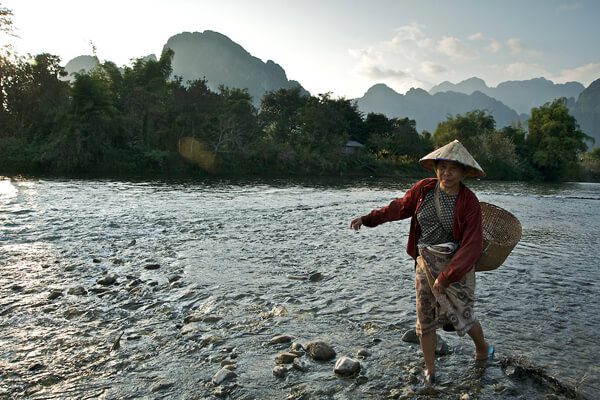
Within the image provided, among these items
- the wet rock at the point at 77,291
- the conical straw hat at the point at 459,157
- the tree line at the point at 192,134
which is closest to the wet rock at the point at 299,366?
the conical straw hat at the point at 459,157

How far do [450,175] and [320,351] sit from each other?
202 centimetres

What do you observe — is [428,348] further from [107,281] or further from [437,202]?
[107,281]

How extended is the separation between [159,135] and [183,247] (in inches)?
1515

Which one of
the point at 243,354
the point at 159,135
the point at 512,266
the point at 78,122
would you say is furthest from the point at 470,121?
the point at 243,354

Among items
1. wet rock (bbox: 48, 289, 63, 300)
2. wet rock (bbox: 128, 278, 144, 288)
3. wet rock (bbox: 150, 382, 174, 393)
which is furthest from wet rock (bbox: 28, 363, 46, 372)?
wet rock (bbox: 128, 278, 144, 288)

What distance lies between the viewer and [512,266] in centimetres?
706

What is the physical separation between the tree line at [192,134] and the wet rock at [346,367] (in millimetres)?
38210

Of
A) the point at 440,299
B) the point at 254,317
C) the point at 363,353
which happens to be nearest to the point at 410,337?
the point at 363,353

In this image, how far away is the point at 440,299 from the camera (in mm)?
3064

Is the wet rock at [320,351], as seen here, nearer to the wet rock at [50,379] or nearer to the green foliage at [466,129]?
the wet rock at [50,379]

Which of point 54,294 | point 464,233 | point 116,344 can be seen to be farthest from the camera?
point 54,294

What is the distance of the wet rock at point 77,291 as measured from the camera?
484 cm

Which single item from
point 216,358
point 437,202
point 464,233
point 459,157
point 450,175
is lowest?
point 216,358

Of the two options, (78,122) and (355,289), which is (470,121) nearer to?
(78,122)
